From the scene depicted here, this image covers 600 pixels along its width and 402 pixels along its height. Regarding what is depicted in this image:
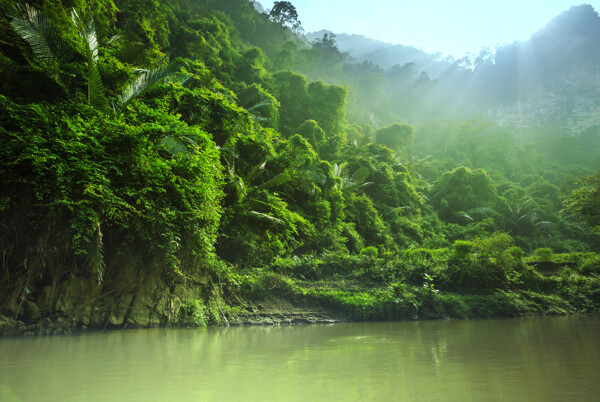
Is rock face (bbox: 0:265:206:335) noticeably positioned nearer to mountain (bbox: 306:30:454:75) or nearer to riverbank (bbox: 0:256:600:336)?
riverbank (bbox: 0:256:600:336)

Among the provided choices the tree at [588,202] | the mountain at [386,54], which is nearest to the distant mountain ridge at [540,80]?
the mountain at [386,54]

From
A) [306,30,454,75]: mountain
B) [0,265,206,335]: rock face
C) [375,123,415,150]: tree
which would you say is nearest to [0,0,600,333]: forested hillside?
[0,265,206,335]: rock face

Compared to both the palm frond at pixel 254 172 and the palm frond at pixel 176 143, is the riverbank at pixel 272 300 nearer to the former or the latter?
the palm frond at pixel 176 143

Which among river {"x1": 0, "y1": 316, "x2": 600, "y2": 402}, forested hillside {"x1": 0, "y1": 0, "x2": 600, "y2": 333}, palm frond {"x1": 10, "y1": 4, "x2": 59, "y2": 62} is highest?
palm frond {"x1": 10, "y1": 4, "x2": 59, "y2": 62}

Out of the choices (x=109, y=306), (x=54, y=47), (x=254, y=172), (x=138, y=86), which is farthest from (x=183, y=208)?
(x=254, y=172)

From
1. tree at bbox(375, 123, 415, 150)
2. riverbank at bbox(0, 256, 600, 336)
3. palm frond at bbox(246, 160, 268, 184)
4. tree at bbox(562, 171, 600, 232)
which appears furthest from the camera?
tree at bbox(375, 123, 415, 150)

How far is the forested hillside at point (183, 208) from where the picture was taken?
21.4 feet

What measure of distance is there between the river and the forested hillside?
202 cm

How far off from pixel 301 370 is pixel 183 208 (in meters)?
5.12

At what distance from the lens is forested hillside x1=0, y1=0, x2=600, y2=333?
257 inches

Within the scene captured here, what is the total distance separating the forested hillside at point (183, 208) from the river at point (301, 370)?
6.62 feet

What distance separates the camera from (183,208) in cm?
764

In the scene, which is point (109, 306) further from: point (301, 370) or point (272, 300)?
point (301, 370)

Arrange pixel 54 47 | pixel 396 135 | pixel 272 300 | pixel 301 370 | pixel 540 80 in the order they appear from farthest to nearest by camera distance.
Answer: pixel 540 80
pixel 396 135
pixel 272 300
pixel 54 47
pixel 301 370
